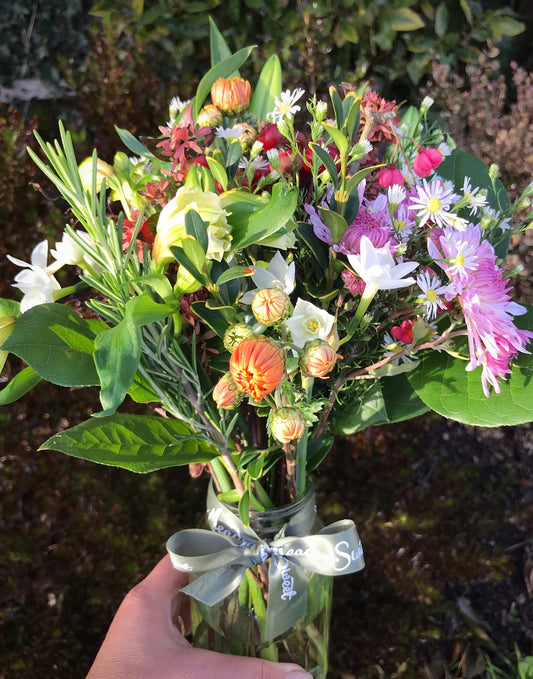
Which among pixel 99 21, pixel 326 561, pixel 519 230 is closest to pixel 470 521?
pixel 326 561

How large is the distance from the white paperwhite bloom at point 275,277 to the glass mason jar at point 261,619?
0.99 feet

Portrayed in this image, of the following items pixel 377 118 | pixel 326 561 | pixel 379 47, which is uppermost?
pixel 377 118

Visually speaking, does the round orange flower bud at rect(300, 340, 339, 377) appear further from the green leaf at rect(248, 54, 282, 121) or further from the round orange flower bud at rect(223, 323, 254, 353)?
the green leaf at rect(248, 54, 282, 121)

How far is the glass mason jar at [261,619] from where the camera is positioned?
72 cm

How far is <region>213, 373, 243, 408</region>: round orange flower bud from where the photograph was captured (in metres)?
0.51

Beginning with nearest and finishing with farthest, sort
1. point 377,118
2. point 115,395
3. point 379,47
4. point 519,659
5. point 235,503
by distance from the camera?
1. point 115,395
2. point 377,118
3. point 235,503
4. point 519,659
5. point 379,47

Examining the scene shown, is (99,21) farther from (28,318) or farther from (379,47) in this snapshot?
(28,318)

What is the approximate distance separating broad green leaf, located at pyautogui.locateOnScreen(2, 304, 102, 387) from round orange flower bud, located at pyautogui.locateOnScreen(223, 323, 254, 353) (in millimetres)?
128

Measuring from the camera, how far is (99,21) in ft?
5.64

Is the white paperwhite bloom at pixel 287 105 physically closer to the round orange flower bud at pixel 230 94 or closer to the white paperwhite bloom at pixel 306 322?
the round orange flower bud at pixel 230 94

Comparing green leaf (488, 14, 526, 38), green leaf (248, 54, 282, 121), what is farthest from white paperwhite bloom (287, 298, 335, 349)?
green leaf (488, 14, 526, 38)

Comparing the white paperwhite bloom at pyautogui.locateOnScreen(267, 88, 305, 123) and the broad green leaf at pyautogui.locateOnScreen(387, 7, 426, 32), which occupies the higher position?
the white paperwhite bloom at pyautogui.locateOnScreen(267, 88, 305, 123)

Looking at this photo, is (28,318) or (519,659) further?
(519,659)

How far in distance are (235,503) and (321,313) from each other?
0.31 meters
